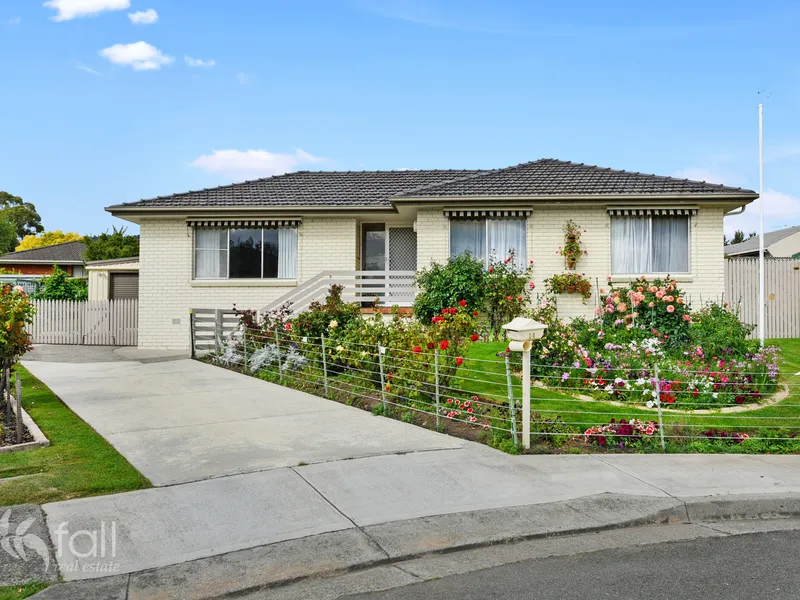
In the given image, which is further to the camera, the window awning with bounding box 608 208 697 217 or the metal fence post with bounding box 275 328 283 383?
the window awning with bounding box 608 208 697 217

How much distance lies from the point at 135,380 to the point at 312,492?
7.75 meters

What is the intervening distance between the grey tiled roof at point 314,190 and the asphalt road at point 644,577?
13.6 meters

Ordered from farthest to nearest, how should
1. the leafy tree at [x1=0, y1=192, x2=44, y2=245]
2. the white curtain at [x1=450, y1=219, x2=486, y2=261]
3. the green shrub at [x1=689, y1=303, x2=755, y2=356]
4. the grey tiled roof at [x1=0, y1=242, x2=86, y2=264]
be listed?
the leafy tree at [x1=0, y1=192, x2=44, y2=245] → the grey tiled roof at [x1=0, y1=242, x2=86, y2=264] → the white curtain at [x1=450, y1=219, x2=486, y2=261] → the green shrub at [x1=689, y1=303, x2=755, y2=356]

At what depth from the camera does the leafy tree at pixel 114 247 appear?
34312 millimetres

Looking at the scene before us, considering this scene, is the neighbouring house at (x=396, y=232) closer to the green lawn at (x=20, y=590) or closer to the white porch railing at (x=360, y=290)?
the white porch railing at (x=360, y=290)

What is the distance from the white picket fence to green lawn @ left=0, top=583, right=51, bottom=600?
1767 cm

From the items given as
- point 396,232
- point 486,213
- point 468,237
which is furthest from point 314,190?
point 486,213

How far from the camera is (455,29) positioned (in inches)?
504

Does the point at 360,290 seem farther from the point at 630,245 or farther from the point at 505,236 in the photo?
the point at 630,245

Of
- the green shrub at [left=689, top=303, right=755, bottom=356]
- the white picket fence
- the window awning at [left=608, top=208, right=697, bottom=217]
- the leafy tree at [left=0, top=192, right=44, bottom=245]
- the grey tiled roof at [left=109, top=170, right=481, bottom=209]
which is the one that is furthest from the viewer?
the leafy tree at [left=0, top=192, right=44, bottom=245]

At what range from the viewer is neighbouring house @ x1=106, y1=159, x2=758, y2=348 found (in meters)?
16.0

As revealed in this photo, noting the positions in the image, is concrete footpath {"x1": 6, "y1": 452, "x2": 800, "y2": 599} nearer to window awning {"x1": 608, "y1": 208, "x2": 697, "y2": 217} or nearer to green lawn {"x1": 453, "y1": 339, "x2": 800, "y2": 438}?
green lawn {"x1": 453, "y1": 339, "x2": 800, "y2": 438}

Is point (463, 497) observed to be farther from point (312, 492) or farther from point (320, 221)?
point (320, 221)

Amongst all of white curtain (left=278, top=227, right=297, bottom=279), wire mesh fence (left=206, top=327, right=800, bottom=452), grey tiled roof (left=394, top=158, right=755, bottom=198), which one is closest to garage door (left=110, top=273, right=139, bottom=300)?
white curtain (left=278, top=227, right=297, bottom=279)
